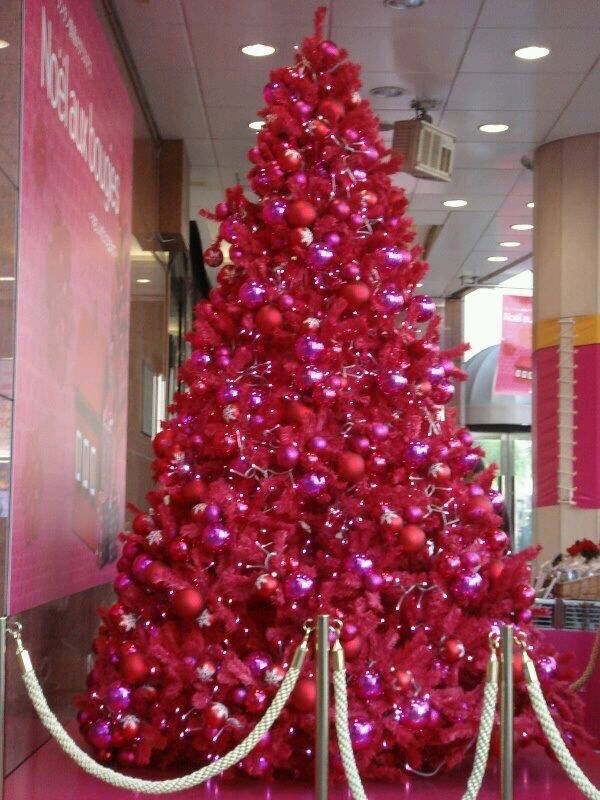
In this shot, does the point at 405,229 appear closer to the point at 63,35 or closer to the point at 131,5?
the point at 63,35

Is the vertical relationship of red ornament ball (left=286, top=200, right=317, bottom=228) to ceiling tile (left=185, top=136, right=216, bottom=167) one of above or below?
below

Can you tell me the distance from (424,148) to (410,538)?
5.19 metres

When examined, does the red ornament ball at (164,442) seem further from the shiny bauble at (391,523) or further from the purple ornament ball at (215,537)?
the shiny bauble at (391,523)

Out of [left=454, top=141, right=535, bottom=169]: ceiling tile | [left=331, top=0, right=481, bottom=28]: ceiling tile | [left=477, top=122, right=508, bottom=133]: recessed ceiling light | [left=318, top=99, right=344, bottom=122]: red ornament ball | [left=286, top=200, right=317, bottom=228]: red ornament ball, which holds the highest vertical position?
[left=331, top=0, right=481, bottom=28]: ceiling tile

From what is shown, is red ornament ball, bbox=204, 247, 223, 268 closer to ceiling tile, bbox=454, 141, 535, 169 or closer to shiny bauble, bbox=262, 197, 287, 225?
shiny bauble, bbox=262, 197, 287, 225

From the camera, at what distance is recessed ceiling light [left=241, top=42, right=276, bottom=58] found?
7.61m

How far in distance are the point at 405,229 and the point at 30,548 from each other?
5.64 feet

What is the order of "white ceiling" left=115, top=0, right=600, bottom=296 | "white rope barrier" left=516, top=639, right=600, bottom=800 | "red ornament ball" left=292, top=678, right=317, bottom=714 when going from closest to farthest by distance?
1. "white rope barrier" left=516, top=639, right=600, bottom=800
2. "red ornament ball" left=292, top=678, right=317, bottom=714
3. "white ceiling" left=115, top=0, right=600, bottom=296

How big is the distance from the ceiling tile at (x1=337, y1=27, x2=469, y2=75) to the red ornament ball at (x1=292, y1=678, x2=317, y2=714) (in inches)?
191

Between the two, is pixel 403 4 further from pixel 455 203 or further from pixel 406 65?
pixel 455 203

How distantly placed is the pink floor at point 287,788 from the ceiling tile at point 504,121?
19.2 feet

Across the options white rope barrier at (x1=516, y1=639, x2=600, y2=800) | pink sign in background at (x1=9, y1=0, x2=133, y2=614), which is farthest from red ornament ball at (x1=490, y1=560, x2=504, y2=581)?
pink sign in background at (x1=9, y1=0, x2=133, y2=614)

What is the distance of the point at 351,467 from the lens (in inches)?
147

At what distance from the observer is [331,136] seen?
411 centimetres
